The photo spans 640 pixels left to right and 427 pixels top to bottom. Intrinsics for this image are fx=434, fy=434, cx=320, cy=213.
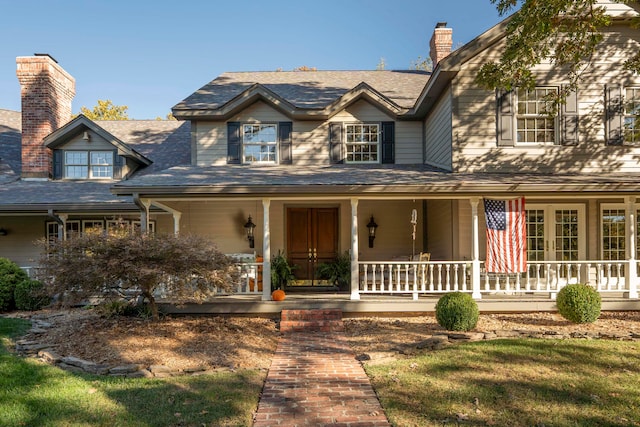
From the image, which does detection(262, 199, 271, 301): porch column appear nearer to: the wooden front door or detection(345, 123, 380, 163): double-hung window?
the wooden front door

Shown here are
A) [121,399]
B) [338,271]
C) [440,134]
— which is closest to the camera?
[121,399]

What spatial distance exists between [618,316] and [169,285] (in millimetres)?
9209

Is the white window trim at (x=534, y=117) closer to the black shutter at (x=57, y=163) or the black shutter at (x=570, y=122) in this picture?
the black shutter at (x=570, y=122)

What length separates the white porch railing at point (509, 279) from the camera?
9578 mm

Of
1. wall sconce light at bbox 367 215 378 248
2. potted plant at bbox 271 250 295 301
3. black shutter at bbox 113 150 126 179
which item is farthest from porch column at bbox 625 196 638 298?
black shutter at bbox 113 150 126 179

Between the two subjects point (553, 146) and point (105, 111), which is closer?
point (553, 146)

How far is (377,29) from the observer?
26438 millimetres

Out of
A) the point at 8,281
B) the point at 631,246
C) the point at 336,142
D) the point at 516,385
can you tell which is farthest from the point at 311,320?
the point at 8,281

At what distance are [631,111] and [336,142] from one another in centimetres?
744

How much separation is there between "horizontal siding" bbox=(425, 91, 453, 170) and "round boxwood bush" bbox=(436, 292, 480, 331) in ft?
13.0

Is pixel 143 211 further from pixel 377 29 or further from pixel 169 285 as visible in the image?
pixel 377 29

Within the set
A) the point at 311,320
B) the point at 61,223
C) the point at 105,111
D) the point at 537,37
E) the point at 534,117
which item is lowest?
the point at 311,320

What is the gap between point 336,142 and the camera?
12.7 m

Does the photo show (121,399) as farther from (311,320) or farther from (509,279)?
(509,279)
